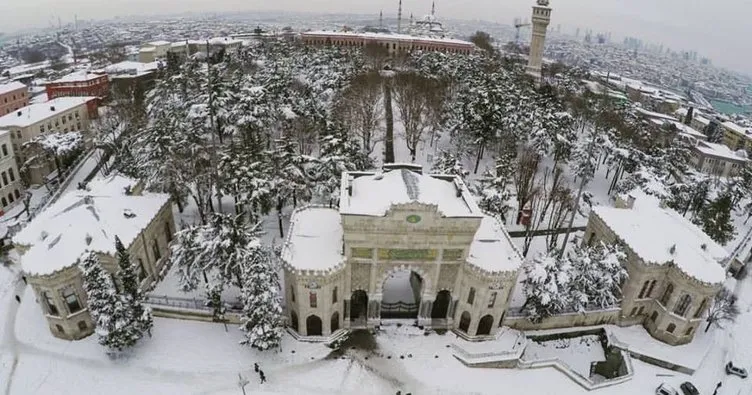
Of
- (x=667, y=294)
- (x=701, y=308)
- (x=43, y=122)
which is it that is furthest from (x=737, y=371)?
(x=43, y=122)

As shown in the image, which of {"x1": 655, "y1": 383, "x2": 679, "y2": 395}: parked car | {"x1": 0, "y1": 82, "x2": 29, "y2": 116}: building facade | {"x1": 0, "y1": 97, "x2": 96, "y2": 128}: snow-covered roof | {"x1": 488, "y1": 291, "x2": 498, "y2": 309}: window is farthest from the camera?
{"x1": 0, "y1": 82, "x2": 29, "y2": 116}: building facade

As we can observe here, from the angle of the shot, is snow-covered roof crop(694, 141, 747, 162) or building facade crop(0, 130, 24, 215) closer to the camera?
A: building facade crop(0, 130, 24, 215)

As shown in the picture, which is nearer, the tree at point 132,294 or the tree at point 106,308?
the tree at point 106,308

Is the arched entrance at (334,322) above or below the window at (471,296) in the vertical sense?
below

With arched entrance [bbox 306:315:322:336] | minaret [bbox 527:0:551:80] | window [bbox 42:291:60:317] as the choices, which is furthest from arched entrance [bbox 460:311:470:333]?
minaret [bbox 527:0:551:80]

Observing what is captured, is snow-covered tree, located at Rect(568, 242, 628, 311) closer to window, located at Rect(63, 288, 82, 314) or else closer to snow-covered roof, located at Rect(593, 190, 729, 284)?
snow-covered roof, located at Rect(593, 190, 729, 284)

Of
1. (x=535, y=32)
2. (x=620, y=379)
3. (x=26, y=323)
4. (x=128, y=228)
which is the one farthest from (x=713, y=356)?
(x=535, y=32)

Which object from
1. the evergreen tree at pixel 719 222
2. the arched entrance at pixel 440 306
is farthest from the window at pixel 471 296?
the evergreen tree at pixel 719 222

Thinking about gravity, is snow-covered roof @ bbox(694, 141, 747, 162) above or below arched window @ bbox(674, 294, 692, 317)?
below

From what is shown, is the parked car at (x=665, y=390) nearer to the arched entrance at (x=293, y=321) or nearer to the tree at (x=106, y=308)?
the arched entrance at (x=293, y=321)
